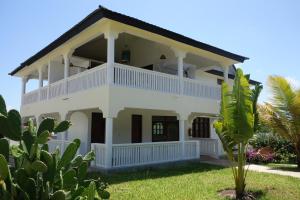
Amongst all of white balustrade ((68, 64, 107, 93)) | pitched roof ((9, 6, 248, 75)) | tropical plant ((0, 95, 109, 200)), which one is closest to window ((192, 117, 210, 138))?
pitched roof ((9, 6, 248, 75))

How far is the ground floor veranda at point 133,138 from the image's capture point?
35.6 feet

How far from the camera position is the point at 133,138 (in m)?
16.2

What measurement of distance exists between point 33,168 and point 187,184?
6.97 m

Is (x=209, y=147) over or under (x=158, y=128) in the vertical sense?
under

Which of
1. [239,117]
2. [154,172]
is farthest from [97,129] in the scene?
[239,117]

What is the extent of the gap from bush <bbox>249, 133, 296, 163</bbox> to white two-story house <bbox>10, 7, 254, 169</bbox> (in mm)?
2866

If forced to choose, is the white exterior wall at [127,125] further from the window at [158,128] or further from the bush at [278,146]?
the bush at [278,146]

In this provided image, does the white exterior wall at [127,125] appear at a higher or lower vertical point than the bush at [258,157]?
higher

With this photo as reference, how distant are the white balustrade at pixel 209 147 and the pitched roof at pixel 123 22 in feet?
15.7

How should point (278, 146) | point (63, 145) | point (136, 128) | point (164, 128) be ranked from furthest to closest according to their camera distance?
1. point (164, 128)
2. point (136, 128)
3. point (278, 146)
4. point (63, 145)

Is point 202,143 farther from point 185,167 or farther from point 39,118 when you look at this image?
point 39,118

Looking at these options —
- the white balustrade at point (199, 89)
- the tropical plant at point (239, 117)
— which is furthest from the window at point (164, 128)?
the tropical plant at point (239, 117)

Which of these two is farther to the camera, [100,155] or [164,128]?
[164,128]

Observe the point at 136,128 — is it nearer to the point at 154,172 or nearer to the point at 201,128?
the point at 154,172
